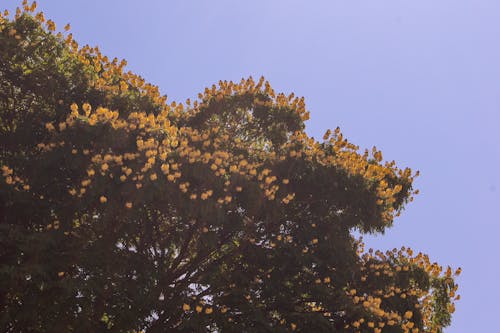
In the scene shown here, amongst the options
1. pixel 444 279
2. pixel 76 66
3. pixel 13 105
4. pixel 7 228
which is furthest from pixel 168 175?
pixel 444 279

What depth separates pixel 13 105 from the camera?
13883 millimetres

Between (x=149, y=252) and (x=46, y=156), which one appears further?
(x=149, y=252)

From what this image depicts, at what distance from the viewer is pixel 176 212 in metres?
12.4

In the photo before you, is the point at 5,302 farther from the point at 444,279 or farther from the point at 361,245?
the point at 444,279

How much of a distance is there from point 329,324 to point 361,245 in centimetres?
435

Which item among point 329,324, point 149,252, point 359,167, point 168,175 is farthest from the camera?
point 149,252

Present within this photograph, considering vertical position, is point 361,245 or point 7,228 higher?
point 361,245

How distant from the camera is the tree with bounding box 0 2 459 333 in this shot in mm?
11062

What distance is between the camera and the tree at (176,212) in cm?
1106

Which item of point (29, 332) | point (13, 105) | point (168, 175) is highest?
point (13, 105)

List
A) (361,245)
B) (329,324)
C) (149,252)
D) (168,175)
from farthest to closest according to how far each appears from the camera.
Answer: (361,245) < (149,252) < (329,324) < (168,175)

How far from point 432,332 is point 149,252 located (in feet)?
26.5

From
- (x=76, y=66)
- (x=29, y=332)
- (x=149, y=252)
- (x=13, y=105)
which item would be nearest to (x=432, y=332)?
(x=149, y=252)

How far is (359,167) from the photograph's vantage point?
13078 millimetres
